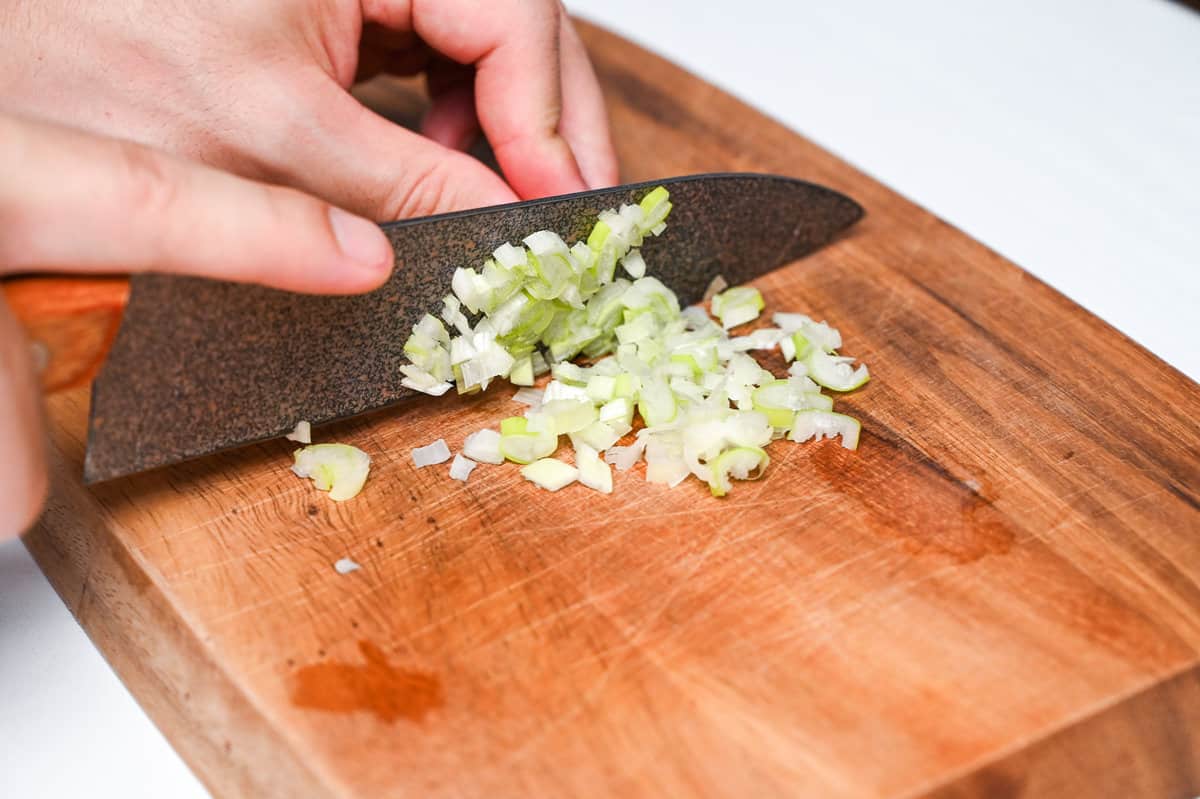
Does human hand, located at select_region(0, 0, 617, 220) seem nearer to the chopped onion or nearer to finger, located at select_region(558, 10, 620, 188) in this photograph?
finger, located at select_region(558, 10, 620, 188)

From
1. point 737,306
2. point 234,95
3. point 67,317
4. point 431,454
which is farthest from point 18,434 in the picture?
point 737,306

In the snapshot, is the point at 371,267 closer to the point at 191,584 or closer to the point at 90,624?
the point at 191,584

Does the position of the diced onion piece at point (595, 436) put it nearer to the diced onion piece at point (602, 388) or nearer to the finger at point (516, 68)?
the diced onion piece at point (602, 388)

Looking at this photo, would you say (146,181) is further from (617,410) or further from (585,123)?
(585,123)

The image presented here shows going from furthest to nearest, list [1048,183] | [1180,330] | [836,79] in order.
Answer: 1. [836,79]
2. [1048,183]
3. [1180,330]

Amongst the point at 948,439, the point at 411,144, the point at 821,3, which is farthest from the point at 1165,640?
the point at 821,3

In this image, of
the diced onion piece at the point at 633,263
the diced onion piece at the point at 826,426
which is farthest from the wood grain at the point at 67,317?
the diced onion piece at the point at 826,426
